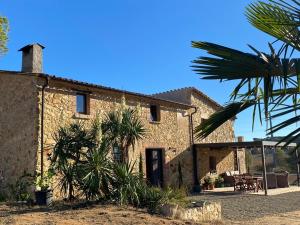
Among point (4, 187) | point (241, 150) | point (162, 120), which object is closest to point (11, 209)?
point (4, 187)

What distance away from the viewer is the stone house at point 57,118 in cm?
1323

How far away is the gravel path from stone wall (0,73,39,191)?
6184 millimetres

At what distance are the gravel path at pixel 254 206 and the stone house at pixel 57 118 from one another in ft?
12.0

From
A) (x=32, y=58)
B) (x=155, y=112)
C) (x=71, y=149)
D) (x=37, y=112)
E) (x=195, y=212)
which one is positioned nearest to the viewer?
(x=195, y=212)

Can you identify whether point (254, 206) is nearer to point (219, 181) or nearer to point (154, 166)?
point (154, 166)

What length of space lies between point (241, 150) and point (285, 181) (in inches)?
182

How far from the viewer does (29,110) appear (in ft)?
44.2

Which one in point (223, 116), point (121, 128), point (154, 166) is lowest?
point (154, 166)

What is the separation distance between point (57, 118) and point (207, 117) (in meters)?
10.7

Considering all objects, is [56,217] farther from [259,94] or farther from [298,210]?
[298,210]

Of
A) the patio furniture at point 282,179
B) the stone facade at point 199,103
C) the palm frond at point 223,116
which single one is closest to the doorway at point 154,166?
the stone facade at point 199,103

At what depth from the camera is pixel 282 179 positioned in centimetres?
2100

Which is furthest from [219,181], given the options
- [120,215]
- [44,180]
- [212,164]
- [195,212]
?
[120,215]

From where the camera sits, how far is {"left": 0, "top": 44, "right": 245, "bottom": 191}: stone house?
43.4ft
